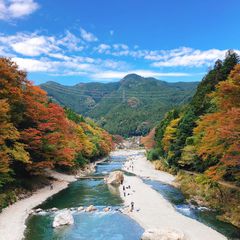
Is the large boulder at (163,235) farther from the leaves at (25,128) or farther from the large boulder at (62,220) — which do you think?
the leaves at (25,128)

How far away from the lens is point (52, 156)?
60.3 metres

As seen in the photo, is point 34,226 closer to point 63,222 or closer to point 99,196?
point 63,222

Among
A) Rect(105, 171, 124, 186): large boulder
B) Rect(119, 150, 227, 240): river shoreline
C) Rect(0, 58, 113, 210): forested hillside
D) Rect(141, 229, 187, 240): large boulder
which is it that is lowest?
Rect(105, 171, 124, 186): large boulder

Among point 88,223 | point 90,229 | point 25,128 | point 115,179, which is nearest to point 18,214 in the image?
point 88,223

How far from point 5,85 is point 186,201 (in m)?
31.3

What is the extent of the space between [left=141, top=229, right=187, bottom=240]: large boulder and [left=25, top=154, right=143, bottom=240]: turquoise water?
2028 mm

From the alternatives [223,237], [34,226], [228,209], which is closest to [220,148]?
[228,209]

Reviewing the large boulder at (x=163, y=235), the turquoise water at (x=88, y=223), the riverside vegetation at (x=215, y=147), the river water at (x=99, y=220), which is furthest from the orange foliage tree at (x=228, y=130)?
the turquoise water at (x=88, y=223)

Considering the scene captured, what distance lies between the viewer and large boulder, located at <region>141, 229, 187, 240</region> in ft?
103

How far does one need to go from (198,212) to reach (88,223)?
47.7 ft

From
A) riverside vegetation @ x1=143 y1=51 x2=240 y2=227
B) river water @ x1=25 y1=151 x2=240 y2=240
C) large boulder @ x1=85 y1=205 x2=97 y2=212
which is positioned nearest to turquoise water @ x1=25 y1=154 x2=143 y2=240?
river water @ x1=25 y1=151 x2=240 y2=240

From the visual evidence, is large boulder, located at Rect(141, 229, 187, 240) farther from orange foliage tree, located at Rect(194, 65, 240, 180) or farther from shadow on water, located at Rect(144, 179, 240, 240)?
orange foliage tree, located at Rect(194, 65, 240, 180)

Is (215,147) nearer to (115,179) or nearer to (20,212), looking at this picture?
(20,212)

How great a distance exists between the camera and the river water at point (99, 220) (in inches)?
1355
